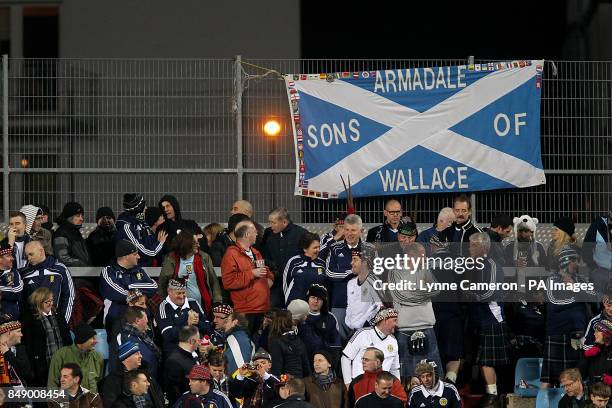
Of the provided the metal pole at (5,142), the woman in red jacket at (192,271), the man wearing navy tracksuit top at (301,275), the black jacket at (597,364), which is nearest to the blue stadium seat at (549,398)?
the black jacket at (597,364)

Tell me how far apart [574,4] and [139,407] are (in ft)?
38.5

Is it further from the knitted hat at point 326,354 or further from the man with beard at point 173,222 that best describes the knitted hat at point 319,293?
the man with beard at point 173,222

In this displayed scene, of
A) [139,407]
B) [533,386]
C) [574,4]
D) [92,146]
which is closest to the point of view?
[139,407]

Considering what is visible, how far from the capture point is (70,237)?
16.3 metres

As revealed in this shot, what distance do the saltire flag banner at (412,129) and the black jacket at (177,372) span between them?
3683mm

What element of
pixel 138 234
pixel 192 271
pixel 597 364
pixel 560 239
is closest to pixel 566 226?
pixel 560 239

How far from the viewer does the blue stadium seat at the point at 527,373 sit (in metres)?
16.1

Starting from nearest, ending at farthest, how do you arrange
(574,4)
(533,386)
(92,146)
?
1. (533,386)
2. (92,146)
3. (574,4)

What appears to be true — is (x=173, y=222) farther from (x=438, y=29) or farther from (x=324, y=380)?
(x=438, y=29)

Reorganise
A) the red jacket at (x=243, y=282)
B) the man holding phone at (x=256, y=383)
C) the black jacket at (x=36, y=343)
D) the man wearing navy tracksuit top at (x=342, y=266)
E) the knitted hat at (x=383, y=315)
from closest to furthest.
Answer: the man holding phone at (x=256, y=383), the black jacket at (x=36, y=343), the knitted hat at (x=383, y=315), the red jacket at (x=243, y=282), the man wearing navy tracksuit top at (x=342, y=266)

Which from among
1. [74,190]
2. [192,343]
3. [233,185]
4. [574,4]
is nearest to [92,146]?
[74,190]

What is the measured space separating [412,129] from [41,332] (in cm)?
517

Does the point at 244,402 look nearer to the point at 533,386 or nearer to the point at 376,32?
the point at 533,386

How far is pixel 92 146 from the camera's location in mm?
17766
